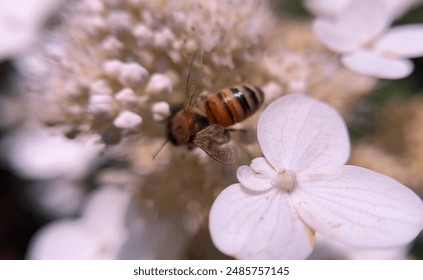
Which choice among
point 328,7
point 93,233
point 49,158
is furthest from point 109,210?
point 328,7

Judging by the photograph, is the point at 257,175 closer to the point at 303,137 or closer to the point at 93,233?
the point at 303,137

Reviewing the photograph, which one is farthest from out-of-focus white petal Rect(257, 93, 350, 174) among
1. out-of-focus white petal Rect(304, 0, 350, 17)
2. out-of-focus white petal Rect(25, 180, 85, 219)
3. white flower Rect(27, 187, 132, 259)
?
out-of-focus white petal Rect(25, 180, 85, 219)

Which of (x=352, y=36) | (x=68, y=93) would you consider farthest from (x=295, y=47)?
(x=68, y=93)

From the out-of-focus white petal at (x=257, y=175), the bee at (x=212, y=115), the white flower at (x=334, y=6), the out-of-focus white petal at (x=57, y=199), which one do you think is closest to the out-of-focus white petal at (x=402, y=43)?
the white flower at (x=334, y=6)

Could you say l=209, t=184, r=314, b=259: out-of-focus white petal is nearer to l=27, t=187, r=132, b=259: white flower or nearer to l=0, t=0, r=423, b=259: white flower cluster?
l=0, t=0, r=423, b=259: white flower cluster

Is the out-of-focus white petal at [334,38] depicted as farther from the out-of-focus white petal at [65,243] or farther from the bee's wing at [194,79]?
the out-of-focus white petal at [65,243]

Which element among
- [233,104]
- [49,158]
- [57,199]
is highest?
[233,104]
